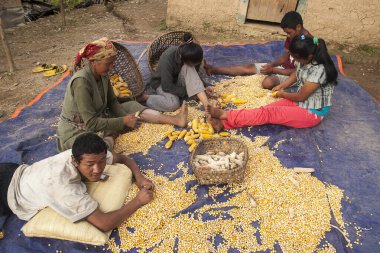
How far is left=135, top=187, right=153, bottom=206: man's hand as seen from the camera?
2.79 meters

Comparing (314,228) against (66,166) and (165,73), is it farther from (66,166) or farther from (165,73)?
(165,73)

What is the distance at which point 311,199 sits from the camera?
292 cm

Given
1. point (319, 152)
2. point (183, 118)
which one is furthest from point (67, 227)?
point (319, 152)

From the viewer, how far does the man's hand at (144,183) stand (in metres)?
2.94

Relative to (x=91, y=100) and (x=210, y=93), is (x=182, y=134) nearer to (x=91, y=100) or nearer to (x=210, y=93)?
(x=210, y=93)

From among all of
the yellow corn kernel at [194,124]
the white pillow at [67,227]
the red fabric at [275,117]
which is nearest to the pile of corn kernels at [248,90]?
the red fabric at [275,117]

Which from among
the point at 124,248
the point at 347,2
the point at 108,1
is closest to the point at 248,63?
the point at 347,2

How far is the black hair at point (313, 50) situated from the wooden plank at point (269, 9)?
11.3 feet

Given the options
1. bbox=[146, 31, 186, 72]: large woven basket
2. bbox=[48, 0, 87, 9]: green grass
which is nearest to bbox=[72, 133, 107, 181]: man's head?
bbox=[146, 31, 186, 72]: large woven basket

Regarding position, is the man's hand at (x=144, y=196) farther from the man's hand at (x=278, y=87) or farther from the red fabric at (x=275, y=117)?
the man's hand at (x=278, y=87)

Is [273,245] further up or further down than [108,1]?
further down

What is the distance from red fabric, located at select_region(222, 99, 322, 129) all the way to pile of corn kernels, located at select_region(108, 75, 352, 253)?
2.12ft

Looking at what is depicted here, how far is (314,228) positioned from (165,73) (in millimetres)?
2613

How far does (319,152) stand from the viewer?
3555 millimetres
